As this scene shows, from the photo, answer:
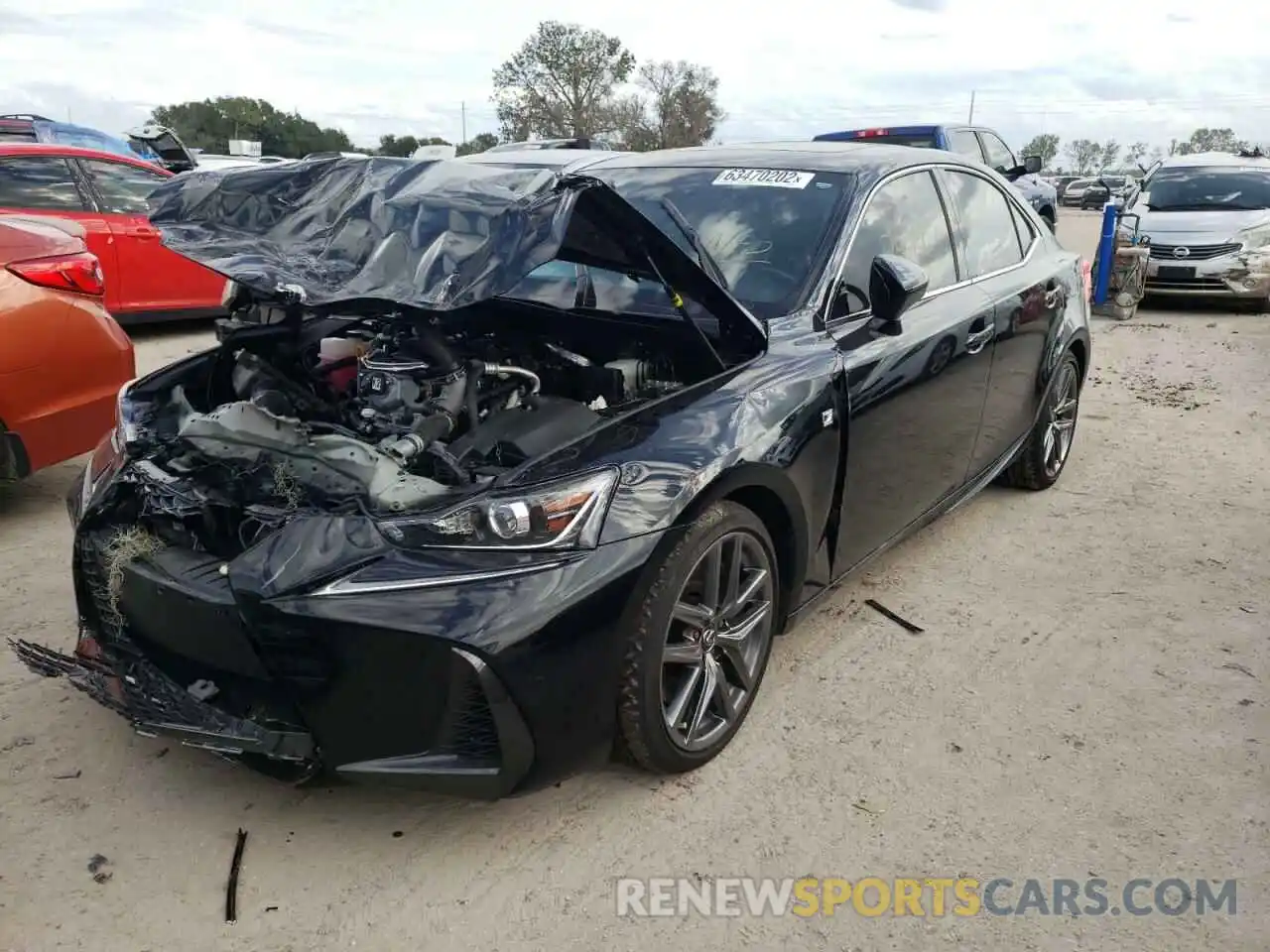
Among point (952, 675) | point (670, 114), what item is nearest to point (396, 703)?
point (952, 675)

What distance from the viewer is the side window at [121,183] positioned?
8.11 metres

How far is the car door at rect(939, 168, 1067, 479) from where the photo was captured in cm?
410

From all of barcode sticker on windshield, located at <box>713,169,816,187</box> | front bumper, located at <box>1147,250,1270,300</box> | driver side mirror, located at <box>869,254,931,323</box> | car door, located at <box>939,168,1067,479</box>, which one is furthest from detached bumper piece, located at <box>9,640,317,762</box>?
front bumper, located at <box>1147,250,1270,300</box>

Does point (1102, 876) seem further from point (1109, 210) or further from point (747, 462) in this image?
point (1109, 210)

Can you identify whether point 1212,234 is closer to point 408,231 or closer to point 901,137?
Result: point 901,137

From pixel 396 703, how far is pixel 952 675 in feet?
6.49

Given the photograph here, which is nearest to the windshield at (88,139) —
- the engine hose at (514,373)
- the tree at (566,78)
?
the engine hose at (514,373)

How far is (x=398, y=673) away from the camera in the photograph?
2.19 meters

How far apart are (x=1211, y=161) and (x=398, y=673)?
538 inches

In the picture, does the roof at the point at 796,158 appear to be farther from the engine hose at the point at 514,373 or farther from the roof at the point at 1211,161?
the roof at the point at 1211,161

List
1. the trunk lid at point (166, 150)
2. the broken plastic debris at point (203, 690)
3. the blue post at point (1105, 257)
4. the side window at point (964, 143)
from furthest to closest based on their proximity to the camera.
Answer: the trunk lid at point (166, 150), the side window at point (964, 143), the blue post at point (1105, 257), the broken plastic debris at point (203, 690)

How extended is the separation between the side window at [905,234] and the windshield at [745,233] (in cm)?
13

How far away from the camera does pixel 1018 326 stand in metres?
4.26

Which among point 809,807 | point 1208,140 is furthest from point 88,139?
point 1208,140
